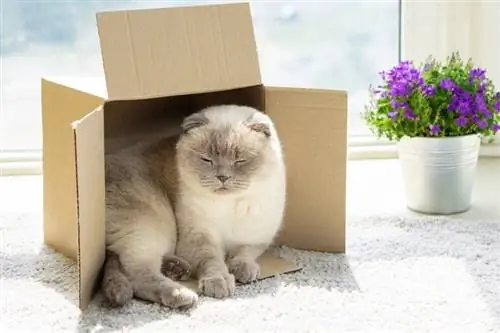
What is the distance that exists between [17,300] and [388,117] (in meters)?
0.92

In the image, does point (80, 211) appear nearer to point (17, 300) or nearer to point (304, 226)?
point (17, 300)

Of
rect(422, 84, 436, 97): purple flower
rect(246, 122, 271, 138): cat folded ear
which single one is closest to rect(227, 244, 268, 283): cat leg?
rect(246, 122, 271, 138): cat folded ear

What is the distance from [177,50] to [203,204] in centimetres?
29

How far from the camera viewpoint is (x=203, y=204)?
67.1 inches

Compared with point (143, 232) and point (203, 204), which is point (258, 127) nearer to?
point (203, 204)

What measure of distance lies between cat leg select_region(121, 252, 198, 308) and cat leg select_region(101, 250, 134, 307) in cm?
1

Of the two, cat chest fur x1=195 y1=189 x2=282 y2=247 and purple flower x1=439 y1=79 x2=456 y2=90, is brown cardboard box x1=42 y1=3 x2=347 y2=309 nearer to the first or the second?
cat chest fur x1=195 y1=189 x2=282 y2=247

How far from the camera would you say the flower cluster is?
6.47ft

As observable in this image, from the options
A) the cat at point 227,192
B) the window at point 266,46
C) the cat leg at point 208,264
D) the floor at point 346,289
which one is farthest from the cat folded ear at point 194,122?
the window at point 266,46

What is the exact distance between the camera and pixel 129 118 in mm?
1965

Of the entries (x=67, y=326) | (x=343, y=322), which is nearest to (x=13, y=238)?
(x=67, y=326)

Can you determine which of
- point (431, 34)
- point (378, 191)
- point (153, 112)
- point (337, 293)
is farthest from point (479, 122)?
point (153, 112)

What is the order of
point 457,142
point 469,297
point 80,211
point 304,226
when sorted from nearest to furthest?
point 80,211, point 469,297, point 304,226, point 457,142

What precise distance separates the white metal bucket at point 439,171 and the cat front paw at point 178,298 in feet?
2.32
